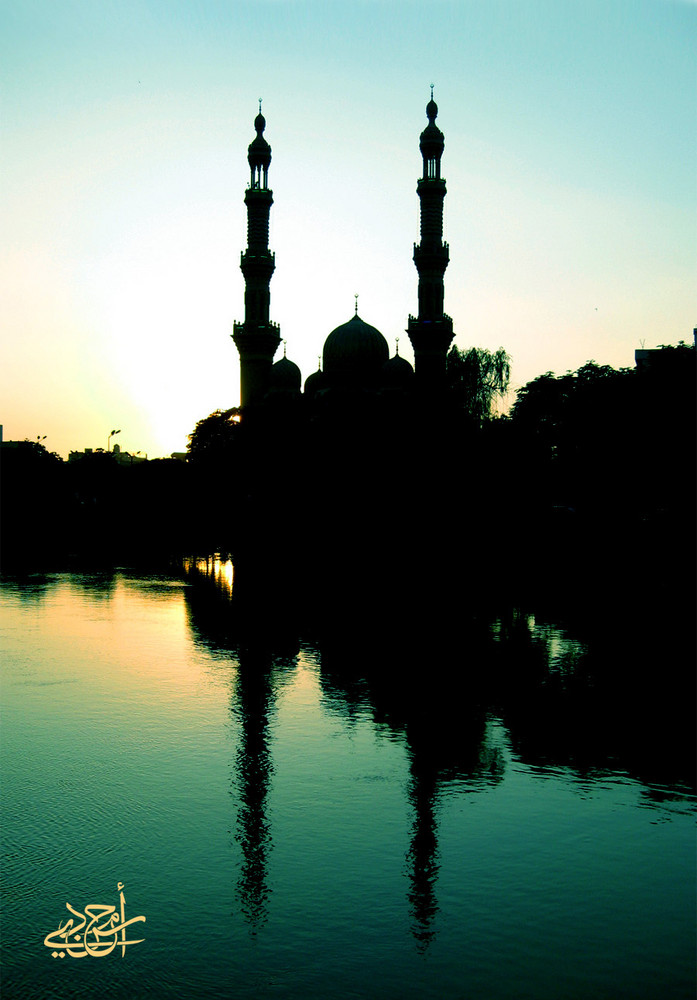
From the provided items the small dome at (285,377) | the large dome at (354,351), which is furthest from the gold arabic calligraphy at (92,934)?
the small dome at (285,377)

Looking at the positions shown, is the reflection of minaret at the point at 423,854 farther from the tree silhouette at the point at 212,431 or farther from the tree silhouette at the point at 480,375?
the tree silhouette at the point at 212,431

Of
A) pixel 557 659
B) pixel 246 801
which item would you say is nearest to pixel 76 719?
pixel 246 801

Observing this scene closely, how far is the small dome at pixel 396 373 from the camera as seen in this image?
81.8 metres

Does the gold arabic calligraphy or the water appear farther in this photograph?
the gold arabic calligraphy

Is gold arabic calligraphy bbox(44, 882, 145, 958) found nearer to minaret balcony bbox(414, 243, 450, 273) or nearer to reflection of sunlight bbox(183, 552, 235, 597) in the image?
reflection of sunlight bbox(183, 552, 235, 597)

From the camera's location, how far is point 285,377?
293 feet

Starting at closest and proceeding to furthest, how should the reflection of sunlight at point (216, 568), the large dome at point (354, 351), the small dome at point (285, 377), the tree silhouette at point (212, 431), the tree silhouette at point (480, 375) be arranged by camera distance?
the reflection of sunlight at point (216, 568) < the tree silhouette at point (480, 375) < the large dome at point (354, 351) < the small dome at point (285, 377) < the tree silhouette at point (212, 431)

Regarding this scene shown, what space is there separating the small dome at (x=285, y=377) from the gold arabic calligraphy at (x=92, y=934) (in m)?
80.3

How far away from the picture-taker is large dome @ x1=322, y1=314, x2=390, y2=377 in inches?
3302

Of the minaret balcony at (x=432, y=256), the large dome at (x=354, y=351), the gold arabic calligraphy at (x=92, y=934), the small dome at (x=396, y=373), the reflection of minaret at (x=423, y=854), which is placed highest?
the minaret balcony at (x=432, y=256)

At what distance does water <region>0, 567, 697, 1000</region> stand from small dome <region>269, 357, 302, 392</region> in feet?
228

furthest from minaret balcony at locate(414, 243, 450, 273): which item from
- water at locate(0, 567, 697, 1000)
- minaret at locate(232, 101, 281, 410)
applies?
water at locate(0, 567, 697, 1000)

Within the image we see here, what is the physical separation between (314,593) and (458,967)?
2565cm

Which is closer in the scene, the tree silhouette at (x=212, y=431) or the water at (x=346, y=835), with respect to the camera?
the water at (x=346, y=835)
